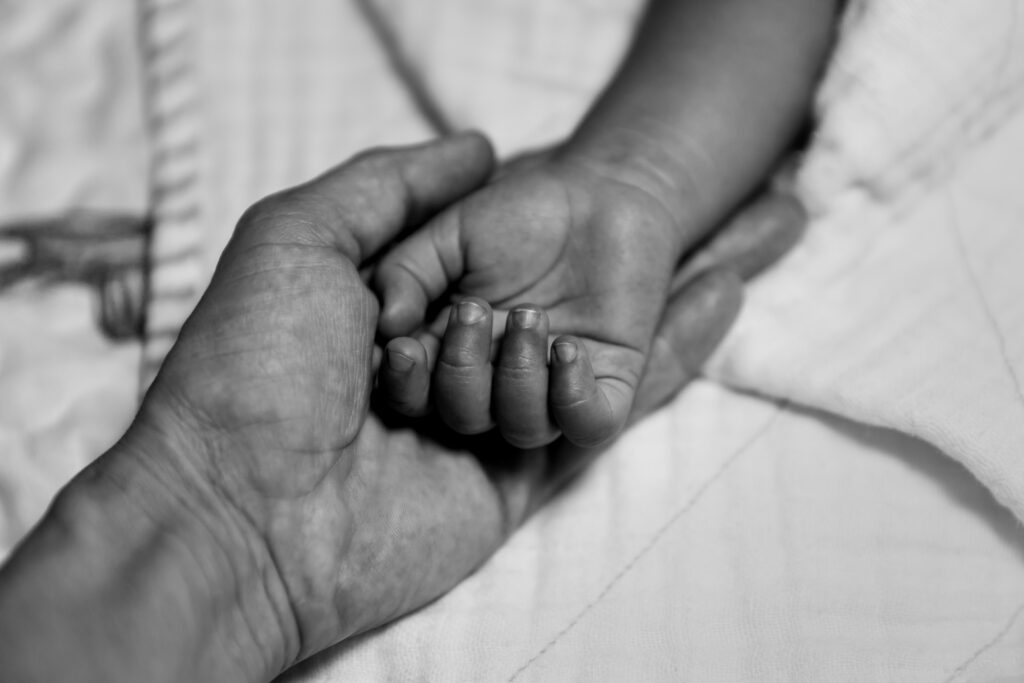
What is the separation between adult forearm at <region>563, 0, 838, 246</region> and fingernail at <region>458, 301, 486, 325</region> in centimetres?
26

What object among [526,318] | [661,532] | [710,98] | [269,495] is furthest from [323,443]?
[710,98]

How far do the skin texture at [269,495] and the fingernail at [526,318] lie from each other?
0.11m

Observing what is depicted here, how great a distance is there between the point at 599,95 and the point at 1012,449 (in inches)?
18.7

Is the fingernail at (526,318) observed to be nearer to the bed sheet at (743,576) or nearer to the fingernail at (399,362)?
the fingernail at (399,362)

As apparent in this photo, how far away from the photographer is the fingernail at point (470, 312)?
643 millimetres

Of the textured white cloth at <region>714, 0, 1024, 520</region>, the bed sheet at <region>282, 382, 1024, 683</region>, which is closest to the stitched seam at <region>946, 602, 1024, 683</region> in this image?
the bed sheet at <region>282, 382, 1024, 683</region>

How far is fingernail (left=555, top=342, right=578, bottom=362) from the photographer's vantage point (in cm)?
64

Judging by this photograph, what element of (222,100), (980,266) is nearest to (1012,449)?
(980,266)

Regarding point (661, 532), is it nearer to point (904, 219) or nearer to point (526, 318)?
point (526, 318)

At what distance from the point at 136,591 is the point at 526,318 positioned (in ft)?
0.91

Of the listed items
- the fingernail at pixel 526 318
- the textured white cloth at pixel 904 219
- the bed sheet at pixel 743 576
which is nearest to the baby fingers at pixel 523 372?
the fingernail at pixel 526 318

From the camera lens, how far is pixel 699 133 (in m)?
0.89

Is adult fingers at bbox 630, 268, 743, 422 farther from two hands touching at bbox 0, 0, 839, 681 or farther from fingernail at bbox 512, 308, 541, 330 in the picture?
fingernail at bbox 512, 308, 541, 330

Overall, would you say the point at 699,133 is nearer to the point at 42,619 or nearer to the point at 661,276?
the point at 661,276
